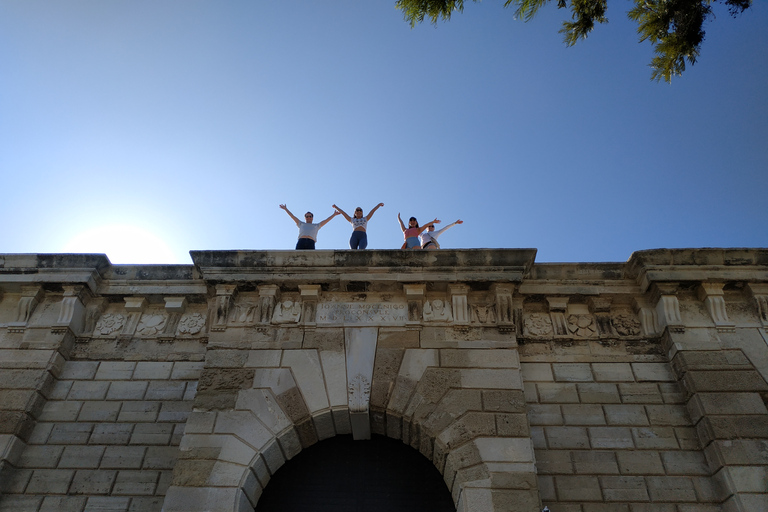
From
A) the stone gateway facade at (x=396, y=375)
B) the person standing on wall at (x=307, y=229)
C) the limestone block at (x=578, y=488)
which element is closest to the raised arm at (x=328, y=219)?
the person standing on wall at (x=307, y=229)

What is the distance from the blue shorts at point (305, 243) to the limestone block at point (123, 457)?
365 centimetres

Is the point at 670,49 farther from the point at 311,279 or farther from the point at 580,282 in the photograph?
the point at 311,279

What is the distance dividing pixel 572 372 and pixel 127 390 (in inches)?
218

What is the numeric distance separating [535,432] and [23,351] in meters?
6.42

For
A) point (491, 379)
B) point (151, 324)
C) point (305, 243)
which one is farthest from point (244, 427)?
point (305, 243)

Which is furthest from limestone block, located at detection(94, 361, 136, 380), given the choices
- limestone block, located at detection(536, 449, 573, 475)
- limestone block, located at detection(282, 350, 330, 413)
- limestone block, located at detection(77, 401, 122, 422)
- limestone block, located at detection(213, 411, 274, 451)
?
limestone block, located at detection(536, 449, 573, 475)

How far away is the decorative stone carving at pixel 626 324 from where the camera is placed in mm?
7420

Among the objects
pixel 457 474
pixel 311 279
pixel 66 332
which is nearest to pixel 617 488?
pixel 457 474

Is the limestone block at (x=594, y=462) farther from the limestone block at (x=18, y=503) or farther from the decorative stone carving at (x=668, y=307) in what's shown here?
the limestone block at (x=18, y=503)

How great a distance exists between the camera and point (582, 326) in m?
7.49

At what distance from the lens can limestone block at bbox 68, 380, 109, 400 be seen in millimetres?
7125

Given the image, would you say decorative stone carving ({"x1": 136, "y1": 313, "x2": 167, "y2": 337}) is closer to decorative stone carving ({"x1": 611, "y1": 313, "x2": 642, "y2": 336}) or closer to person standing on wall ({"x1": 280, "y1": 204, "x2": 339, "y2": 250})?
person standing on wall ({"x1": 280, "y1": 204, "x2": 339, "y2": 250})

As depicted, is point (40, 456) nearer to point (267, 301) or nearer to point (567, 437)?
point (267, 301)

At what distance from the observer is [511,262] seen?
735 centimetres
